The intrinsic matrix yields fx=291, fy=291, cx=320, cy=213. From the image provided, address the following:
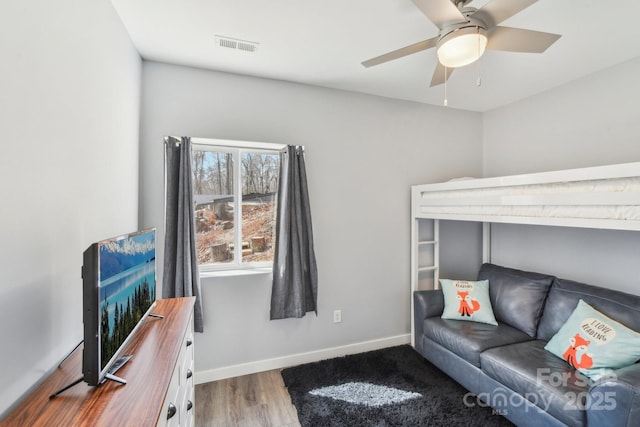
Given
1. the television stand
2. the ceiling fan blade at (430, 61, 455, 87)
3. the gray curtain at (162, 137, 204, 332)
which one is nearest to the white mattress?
the ceiling fan blade at (430, 61, 455, 87)

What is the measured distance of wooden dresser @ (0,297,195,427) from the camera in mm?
817

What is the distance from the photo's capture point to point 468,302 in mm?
2566

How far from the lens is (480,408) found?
2055mm

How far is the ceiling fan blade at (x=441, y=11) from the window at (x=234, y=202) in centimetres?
152

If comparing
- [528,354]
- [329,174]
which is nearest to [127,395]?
[329,174]

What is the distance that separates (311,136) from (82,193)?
182 centimetres

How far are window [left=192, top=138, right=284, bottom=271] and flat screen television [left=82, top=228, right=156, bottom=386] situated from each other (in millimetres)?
1073

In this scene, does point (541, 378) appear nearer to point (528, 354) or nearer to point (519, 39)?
point (528, 354)

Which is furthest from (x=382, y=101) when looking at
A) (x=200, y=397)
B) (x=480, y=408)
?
(x=200, y=397)

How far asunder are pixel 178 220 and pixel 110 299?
1.26m

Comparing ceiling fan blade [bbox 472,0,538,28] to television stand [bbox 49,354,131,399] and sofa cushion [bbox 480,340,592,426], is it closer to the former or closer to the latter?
sofa cushion [bbox 480,340,592,426]

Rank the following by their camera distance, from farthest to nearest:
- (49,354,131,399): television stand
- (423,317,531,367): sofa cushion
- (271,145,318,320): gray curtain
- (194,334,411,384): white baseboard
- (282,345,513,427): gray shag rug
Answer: (271,145,318,320): gray curtain
(194,334,411,384): white baseboard
(423,317,531,367): sofa cushion
(282,345,513,427): gray shag rug
(49,354,131,399): television stand

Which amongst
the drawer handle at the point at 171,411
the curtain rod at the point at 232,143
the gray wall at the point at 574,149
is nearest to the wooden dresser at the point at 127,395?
the drawer handle at the point at 171,411

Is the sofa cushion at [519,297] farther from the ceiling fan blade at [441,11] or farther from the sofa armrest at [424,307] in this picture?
the ceiling fan blade at [441,11]
